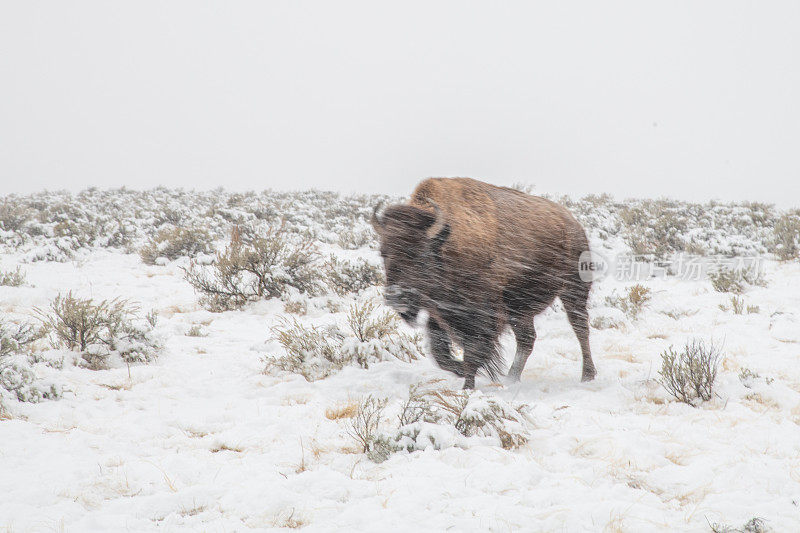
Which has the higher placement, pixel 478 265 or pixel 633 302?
pixel 478 265

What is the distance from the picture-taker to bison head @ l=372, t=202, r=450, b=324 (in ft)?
11.7

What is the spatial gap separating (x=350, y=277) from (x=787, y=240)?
894 cm

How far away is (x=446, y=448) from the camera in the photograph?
2637mm

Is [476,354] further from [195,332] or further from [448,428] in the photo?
[195,332]

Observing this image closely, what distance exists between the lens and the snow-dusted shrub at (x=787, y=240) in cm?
933

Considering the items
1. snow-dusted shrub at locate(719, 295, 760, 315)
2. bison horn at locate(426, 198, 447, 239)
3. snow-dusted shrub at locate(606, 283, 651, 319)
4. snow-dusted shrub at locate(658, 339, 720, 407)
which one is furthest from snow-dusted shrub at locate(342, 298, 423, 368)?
snow-dusted shrub at locate(719, 295, 760, 315)

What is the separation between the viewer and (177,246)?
938cm

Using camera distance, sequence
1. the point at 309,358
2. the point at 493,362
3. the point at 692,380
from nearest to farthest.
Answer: the point at 692,380, the point at 493,362, the point at 309,358

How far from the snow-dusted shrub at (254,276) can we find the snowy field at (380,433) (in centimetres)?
21

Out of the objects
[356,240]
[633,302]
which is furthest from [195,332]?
[356,240]

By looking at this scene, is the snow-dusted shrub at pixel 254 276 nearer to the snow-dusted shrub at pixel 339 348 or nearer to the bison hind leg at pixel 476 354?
the snow-dusted shrub at pixel 339 348

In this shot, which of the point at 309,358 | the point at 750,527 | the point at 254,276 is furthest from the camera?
the point at 254,276

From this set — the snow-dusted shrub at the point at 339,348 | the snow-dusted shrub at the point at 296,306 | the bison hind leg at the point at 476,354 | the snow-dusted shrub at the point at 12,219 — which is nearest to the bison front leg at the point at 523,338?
the bison hind leg at the point at 476,354

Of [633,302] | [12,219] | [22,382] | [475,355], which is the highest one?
[12,219]
